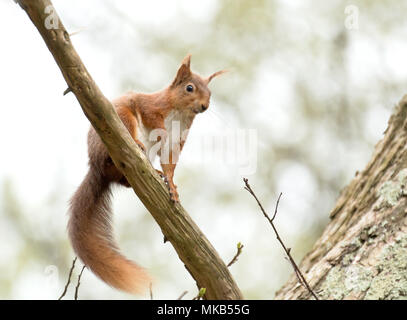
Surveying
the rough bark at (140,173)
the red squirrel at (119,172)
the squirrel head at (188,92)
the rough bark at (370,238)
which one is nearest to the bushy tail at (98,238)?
the red squirrel at (119,172)

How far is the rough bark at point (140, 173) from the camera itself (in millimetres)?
1711

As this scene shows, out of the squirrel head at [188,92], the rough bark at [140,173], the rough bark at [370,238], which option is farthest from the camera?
the squirrel head at [188,92]

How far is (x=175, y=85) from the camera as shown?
9.04 ft

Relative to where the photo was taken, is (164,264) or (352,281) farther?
(164,264)

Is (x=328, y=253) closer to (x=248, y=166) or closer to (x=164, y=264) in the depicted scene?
(x=248, y=166)

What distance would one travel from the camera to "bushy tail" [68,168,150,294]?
7.51 ft

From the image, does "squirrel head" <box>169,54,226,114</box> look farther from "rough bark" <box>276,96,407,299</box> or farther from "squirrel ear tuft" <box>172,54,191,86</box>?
"rough bark" <box>276,96,407,299</box>

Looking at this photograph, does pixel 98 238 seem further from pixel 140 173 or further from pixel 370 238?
pixel 370 238

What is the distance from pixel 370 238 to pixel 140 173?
111 cm

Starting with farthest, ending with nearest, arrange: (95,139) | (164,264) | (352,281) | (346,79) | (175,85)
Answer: (346,79) → (164,264) → (175,85) → (95,139) → (352,281)

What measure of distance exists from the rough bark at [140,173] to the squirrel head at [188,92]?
84cm

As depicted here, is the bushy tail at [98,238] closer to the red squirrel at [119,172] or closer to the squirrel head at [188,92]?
the red squirrel at [119,172]

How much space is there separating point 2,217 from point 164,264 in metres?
2.05
